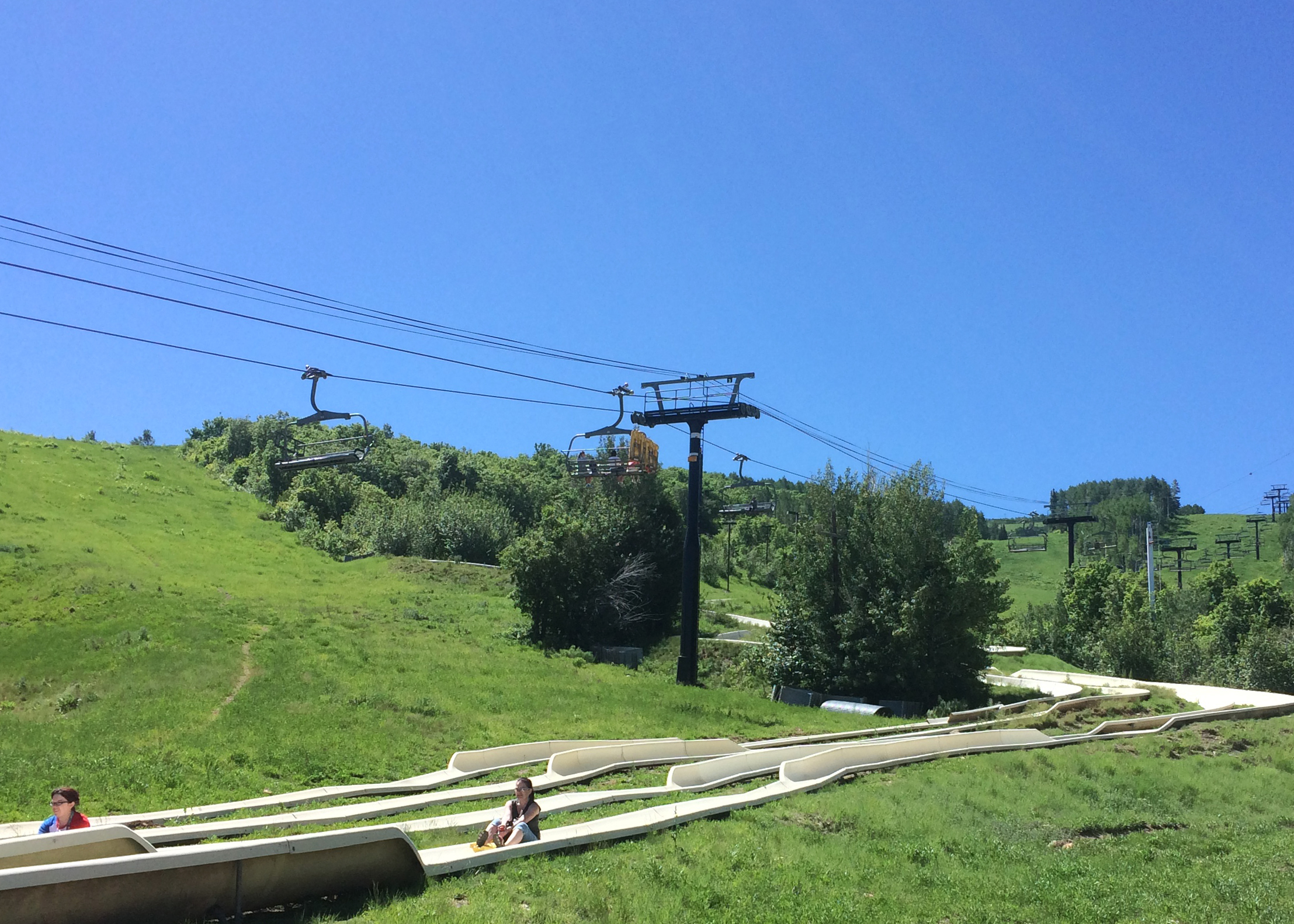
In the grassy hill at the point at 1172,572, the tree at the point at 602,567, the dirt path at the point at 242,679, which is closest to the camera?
the dirt path at the point at 242,679

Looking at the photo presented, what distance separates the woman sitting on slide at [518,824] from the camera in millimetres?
12367

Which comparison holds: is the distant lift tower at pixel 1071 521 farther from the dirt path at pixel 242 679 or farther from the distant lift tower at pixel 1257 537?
the dirt path at pixel 242 679

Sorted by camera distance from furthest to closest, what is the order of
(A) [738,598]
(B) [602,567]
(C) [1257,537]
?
(C) [1257,537] → (A) [738,598] → (B) [602,567]

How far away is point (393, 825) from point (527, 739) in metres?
13.3

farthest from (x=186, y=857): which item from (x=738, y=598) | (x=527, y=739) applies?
(x=738, y=598)

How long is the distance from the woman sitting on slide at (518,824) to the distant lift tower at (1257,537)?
12578 cm

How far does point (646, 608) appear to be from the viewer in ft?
161

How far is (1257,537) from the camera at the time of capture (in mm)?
122688

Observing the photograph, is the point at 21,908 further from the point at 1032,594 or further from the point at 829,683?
the point at 1032,594

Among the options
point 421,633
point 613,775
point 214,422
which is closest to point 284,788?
point 613,775

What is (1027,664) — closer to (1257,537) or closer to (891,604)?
(891,604)

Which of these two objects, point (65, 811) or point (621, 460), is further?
point (621, 460)

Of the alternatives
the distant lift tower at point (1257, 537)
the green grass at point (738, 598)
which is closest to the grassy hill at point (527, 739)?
the green grass at point (738, 598)

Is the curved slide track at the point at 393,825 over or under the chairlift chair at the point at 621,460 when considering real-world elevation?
under
